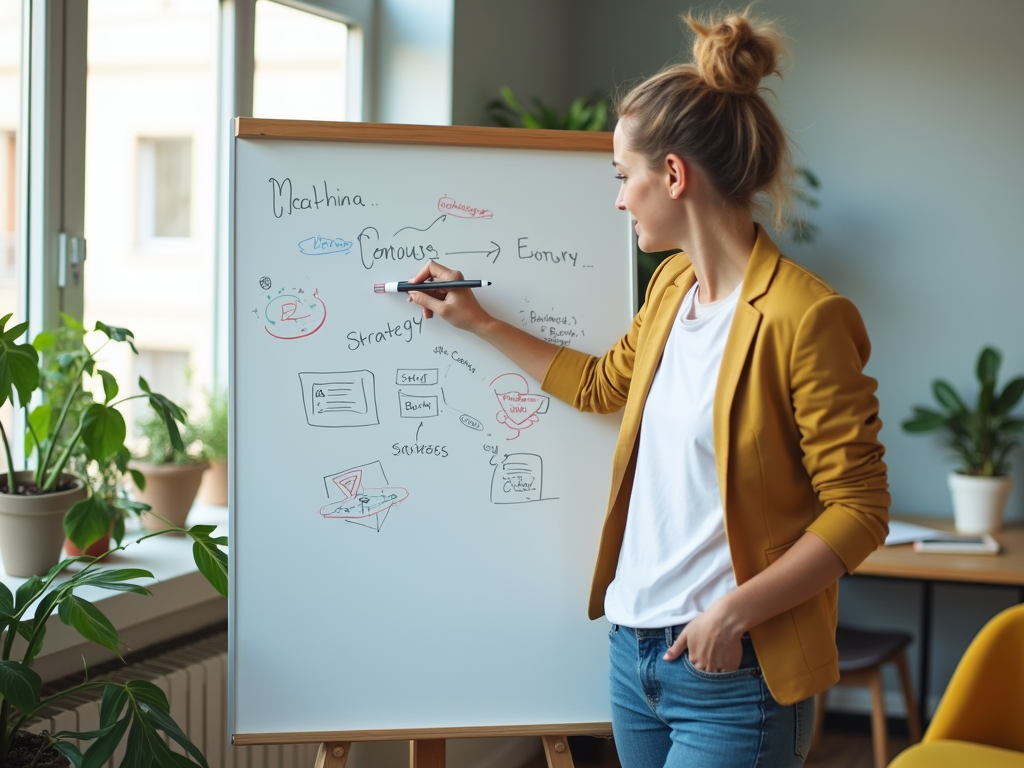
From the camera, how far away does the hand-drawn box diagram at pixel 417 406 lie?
1672 millimetres

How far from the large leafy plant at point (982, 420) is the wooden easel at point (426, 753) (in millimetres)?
1994

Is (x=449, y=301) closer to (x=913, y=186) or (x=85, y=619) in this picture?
(x=85, y=619)

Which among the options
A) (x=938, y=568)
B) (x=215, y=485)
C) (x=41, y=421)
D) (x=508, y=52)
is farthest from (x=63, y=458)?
(x=938, y=568)

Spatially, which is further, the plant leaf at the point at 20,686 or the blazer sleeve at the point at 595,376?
the blazer sleeve at the point at 595,376

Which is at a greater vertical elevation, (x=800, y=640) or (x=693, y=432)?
(x=693, y=432)

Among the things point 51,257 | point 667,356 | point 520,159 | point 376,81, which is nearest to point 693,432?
point 667,356

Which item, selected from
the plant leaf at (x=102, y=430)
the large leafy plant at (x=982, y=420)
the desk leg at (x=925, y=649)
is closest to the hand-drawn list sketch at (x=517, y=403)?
the plant leaf at (x=102, y=430)

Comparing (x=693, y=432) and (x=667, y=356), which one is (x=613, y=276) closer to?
(x=667, y=356)

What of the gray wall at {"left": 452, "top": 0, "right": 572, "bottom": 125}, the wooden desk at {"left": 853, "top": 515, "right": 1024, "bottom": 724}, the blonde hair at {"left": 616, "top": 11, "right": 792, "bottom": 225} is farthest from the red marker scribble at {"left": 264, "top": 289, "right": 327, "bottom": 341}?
the wooden desk at {"left": 853, "top": 515, "right": 1024, "bottom": 724}

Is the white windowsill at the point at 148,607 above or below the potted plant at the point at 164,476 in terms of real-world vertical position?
below

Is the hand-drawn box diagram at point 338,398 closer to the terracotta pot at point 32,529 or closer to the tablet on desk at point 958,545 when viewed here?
the terracotta pot at point 32,529

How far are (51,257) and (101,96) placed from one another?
42 cm

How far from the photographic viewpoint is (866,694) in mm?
3410

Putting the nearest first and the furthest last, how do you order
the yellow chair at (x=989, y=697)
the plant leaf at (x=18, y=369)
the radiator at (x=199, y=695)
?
1. the plant leaf at (x=18, y=369)
2. the radiator at (x=199, y=695)
3. the yellow chair at (x=989, y=697)
